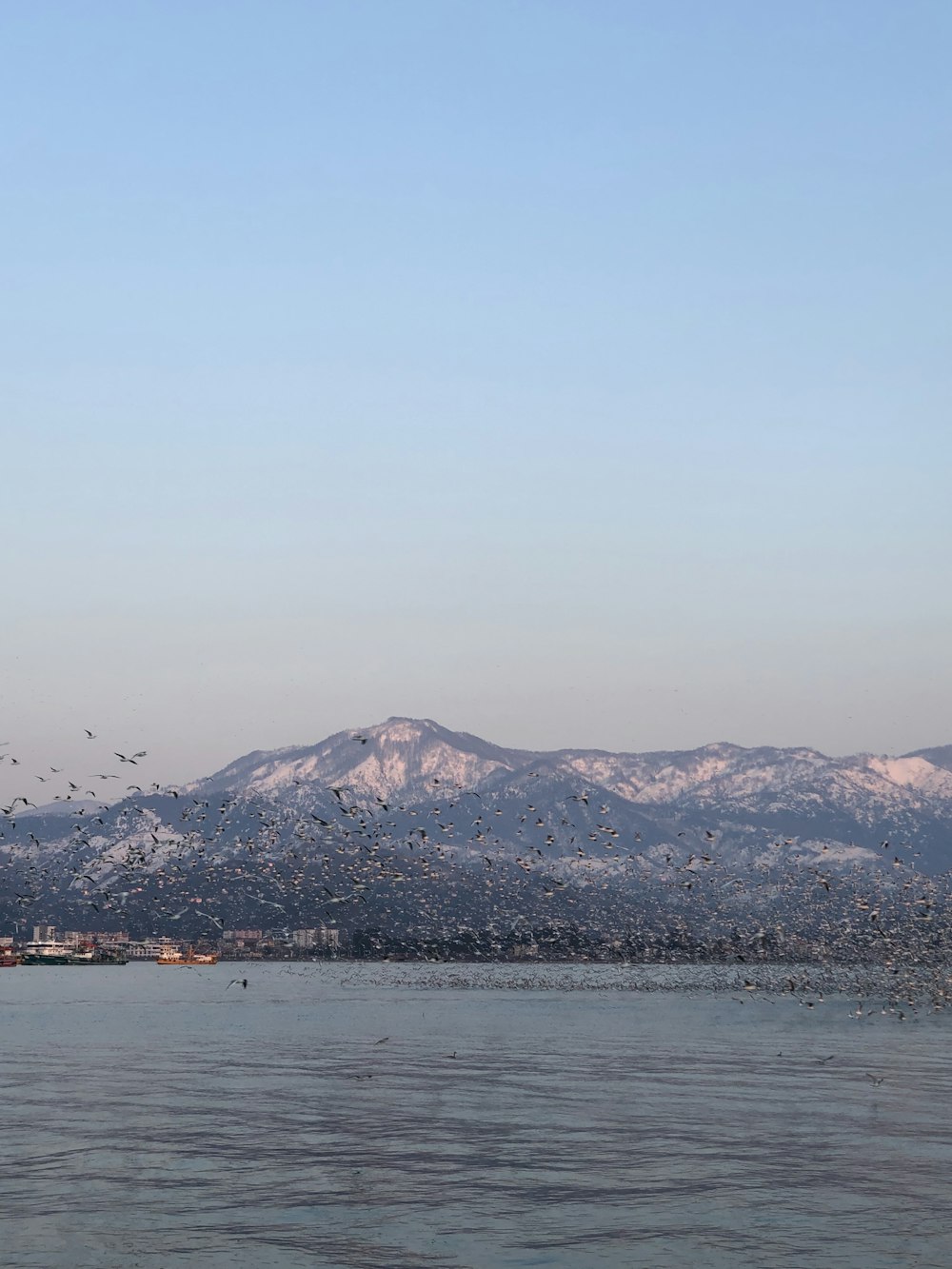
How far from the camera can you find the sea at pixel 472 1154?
37.8m

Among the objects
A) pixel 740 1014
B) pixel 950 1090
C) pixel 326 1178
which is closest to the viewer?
pixel 326 1178

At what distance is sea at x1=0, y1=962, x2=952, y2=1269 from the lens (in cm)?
3784

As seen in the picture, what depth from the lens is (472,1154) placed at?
51.8m

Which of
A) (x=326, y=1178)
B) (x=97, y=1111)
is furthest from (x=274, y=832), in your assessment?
(x=326, y=1178)

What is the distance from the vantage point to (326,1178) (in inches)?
1845

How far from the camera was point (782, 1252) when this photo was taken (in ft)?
122

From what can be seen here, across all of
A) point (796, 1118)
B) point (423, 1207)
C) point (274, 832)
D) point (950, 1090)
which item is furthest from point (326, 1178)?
point (274, 832)

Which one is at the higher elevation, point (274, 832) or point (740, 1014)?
point (274, 832)

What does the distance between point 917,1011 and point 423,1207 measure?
406 feet

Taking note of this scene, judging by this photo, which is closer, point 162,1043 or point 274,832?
point 274,832

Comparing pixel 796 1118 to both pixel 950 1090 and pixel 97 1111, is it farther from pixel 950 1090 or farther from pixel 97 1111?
pixel 97 1111

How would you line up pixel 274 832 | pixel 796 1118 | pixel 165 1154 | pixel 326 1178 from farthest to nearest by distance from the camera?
1. pixel 274 832
2. pixel 796 1118
3. pixel 165 1154
4. pixel 326 1178

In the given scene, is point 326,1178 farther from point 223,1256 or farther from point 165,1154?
point 223,1256

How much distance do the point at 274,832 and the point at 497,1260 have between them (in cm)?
6185
